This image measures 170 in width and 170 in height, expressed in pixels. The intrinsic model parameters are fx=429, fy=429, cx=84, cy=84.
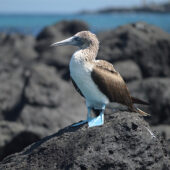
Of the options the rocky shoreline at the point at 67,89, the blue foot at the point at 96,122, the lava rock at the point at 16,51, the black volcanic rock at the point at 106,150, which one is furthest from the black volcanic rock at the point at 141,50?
the black volcanic rock at the point at 106,150

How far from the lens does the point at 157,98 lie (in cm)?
1027

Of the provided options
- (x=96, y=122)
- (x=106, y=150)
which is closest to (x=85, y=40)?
(x=96, y=122)

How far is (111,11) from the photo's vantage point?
15162cm

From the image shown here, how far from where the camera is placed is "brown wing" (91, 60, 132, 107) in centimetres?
509

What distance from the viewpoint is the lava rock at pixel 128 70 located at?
1196 centimetres

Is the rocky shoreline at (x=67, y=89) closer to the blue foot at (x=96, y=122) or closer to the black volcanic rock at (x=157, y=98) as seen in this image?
the black volcanic rock at (x=157, y=98)

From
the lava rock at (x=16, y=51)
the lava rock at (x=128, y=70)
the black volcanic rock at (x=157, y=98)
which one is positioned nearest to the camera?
the black volcanic rock at (x=157, y=98)

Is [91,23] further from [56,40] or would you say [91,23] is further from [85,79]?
[85,79]

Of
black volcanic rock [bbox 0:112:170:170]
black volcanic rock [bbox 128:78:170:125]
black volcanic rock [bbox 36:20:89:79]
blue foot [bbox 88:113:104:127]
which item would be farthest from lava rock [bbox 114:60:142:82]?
black volcanic rock [bbox 0:112:170:170]

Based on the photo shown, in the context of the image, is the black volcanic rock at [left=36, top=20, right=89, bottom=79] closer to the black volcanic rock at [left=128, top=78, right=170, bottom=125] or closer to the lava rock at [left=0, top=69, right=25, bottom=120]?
the lava rock at [left=0, top=69, right=25, bottom=120]

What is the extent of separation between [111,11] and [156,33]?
140511 millimetres

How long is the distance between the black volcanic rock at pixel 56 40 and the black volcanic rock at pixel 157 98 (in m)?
4.86

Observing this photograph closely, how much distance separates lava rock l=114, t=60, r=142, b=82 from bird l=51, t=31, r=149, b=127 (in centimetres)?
662

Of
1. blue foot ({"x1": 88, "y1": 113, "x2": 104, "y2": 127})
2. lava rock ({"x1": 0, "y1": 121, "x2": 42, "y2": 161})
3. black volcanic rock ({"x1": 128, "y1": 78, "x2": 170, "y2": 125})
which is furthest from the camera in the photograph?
black volcanic rock ({"x1": 128, "y1": 78, "x2": 170, "y2": 125})
